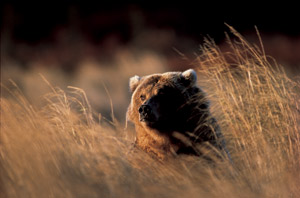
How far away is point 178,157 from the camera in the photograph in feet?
13.1

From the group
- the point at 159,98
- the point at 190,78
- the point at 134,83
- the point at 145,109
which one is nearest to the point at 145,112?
the point at 145,109

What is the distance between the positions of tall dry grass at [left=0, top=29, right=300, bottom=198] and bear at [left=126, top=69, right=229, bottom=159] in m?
0.12

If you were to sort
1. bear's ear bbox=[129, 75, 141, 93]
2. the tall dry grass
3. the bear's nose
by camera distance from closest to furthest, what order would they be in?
the tall dry grass < the bear's nose < bear's ear bbox=[129, 75, 141, 93]

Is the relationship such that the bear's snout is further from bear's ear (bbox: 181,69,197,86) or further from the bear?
bear's ear (bbox: 181,69,197,86)

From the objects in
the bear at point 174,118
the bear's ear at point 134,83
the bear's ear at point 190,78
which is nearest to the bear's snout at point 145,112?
the bear at point 174,118

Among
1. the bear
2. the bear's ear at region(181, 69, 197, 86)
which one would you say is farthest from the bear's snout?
the bear's ear at region(181, 69, 197, 86)

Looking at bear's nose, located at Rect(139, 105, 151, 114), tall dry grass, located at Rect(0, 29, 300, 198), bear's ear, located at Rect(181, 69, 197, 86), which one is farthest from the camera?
bear's ear, located at Rect(181, 69, 197, 86)

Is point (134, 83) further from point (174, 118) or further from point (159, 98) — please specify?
point (174, 118)

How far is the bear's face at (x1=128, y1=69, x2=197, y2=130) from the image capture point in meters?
4.07

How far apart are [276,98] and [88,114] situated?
6.31ft

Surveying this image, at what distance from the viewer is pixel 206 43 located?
14.4 ft

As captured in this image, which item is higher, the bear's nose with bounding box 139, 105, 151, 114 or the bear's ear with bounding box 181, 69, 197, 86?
the bear's ear with bounding box 181, 69, 197, 86

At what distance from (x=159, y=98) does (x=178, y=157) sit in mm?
656

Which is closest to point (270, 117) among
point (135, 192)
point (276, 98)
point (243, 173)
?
point (276, 98)
